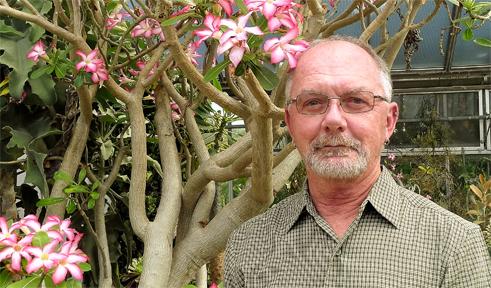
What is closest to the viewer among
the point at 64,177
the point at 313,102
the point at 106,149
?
the point at 313,102

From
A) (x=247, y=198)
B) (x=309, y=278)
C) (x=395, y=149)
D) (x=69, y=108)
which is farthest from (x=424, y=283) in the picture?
(x=395, y=149)

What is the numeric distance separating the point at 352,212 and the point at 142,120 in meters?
0.92

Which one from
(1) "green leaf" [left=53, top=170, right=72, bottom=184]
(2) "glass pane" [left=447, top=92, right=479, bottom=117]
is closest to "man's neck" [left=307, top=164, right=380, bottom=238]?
(1) "green leaf" [left=53, top=170, right=72, bottom=184]

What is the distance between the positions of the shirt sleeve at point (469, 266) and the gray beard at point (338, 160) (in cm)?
22

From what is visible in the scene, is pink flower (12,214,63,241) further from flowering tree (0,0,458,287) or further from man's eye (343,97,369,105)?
man's eye (343,97,369,105)

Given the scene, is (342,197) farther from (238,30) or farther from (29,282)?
(29,282)

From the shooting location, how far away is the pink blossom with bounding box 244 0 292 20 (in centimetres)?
127

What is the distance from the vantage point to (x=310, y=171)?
49.1 inches

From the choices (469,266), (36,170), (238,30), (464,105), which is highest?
(238,30)

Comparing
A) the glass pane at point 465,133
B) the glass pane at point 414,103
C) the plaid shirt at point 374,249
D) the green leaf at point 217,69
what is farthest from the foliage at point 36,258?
the glass pane at point 465,133

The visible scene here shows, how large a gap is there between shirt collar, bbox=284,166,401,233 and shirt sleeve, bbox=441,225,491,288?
0.41 feet

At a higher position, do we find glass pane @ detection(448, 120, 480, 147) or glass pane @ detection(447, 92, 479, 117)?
glass pane @ detection(447, 92, 479, 117)

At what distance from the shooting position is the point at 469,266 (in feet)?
3.70

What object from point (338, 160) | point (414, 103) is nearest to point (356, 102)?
point (338, 160)
